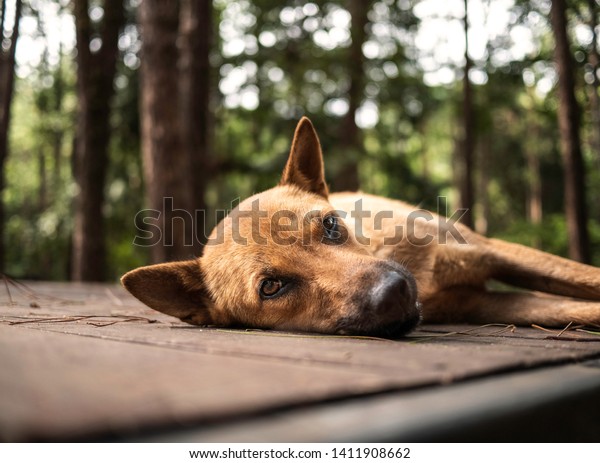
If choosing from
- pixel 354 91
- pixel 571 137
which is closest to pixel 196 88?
pixel 354 91

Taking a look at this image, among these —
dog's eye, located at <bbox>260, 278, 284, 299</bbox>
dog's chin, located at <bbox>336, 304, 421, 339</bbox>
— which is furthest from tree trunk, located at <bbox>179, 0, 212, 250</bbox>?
dog's chin, located at <bbox>336, 304, 421, 339</bbox>

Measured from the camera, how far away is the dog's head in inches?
122

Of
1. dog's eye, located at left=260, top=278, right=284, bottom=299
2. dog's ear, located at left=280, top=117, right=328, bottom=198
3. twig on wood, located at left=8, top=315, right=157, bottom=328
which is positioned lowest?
twig on wood, located at left=8, top=315, right=157, bottom=328

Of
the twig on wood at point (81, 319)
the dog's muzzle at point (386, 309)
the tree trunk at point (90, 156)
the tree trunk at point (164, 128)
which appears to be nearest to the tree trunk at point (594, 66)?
the dog's muzzle at point (386, 309)

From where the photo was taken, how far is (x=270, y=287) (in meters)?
3.62

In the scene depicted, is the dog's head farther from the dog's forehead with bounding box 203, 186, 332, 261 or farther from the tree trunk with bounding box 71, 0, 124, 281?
the tree trunk with bounding box 71, 0, 124, 281

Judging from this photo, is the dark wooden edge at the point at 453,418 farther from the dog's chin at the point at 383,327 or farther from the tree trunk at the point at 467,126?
the tree trunk at the point at 467,126

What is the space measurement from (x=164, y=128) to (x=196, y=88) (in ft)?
5.77

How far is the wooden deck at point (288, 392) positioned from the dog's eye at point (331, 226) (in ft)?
4.72

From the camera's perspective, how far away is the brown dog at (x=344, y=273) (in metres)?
3.22

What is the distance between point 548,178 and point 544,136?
6.79ft

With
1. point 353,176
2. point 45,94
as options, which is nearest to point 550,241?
point 353,176

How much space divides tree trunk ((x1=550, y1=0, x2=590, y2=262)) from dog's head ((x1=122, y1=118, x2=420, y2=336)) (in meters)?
4.56

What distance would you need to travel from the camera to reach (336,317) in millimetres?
3221
